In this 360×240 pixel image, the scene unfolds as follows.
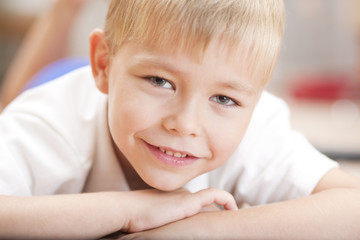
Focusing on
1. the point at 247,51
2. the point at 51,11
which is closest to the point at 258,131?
the point at 247,51

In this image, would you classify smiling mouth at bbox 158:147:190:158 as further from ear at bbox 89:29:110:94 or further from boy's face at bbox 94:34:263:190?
ear at bbox 89:29:110:94

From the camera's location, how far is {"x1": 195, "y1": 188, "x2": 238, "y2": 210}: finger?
627mm

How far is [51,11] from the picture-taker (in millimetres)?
1700

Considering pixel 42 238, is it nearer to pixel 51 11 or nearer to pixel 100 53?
pixel 100 53

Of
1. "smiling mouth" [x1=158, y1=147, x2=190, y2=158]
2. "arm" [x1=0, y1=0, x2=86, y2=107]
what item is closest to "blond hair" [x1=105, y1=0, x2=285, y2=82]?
"smiling mouth" [x1=158, y1=147, x2=190, y2=158]

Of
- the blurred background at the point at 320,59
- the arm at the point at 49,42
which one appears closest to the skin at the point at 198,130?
the arm at the point at 49,42

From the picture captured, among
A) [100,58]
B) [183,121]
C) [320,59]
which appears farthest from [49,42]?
[320,59]

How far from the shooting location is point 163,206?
0.61m

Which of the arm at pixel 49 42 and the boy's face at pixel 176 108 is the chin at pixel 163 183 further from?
the arm at pixel 49 42

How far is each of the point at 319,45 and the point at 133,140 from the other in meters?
2.31

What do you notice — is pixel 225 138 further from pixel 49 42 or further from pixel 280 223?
pixel 49 42

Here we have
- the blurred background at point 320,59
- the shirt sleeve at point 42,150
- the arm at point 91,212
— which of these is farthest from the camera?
the blurred background at point 320,59

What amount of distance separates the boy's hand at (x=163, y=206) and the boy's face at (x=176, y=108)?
0.06ft

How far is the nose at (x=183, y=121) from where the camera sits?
57cm
